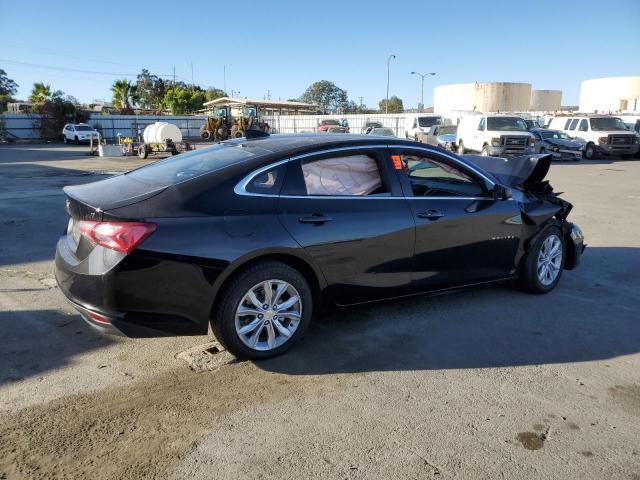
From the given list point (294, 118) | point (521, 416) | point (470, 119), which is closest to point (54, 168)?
point (470, 119)

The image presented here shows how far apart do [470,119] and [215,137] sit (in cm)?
1907

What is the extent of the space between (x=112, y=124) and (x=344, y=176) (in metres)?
45.8

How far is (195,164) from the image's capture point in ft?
13.6

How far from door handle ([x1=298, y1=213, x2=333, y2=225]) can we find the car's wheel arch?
24 cm

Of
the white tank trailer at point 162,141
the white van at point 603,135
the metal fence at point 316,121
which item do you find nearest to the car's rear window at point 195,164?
the white tank trailer at point 162,141

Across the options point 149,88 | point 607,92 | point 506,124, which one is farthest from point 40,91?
point 607,92

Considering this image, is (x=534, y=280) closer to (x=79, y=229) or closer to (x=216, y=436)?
(x=216, y=436)

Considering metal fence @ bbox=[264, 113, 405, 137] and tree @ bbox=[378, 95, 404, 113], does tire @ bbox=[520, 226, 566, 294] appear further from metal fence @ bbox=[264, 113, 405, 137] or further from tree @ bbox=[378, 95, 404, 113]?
tree @ bbox=[378, 95, 404, 113]

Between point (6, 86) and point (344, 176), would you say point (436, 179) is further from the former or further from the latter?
point (6, 86)

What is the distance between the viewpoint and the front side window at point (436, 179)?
457 cm

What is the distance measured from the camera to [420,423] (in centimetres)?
311

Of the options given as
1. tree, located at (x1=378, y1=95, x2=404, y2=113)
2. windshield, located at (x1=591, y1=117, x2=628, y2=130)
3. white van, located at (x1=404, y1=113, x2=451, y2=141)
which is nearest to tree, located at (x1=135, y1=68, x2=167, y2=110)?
tree, located at (x1=378, y1=95, x2=404, y2=113)

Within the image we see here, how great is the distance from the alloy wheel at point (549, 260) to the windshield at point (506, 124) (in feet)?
59.7

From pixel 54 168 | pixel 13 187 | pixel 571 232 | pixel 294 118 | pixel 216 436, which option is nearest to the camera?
pixel 216 436
